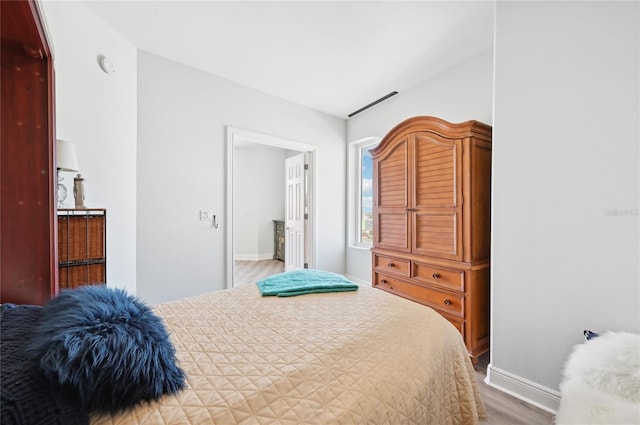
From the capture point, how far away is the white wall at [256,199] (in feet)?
20.6

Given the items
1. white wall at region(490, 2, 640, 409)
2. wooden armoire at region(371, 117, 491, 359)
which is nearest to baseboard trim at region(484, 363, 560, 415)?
white wall at region(490, 2, 640, 409)

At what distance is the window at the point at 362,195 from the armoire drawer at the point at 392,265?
4.02 feet

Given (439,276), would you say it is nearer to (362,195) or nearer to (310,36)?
(362,195)

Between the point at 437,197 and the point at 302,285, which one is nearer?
the point at 302,285

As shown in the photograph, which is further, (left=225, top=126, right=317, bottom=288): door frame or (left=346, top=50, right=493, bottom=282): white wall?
(left=225, top=126, right=317, bottom=288): door frame

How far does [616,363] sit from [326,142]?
138 inches

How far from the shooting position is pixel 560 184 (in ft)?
4.98

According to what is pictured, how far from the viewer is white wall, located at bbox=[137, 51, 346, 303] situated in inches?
97.5

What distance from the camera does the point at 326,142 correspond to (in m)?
3.96

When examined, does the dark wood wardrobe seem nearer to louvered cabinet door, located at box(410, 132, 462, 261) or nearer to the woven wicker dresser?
the woven wicker dresser

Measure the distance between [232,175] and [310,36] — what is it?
159 cm

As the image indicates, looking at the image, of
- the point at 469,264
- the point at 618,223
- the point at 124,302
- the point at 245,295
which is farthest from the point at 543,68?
the point at 124,302

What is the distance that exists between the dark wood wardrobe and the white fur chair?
7.29 feet

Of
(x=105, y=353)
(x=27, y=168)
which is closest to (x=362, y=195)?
(x=27, y=168)
